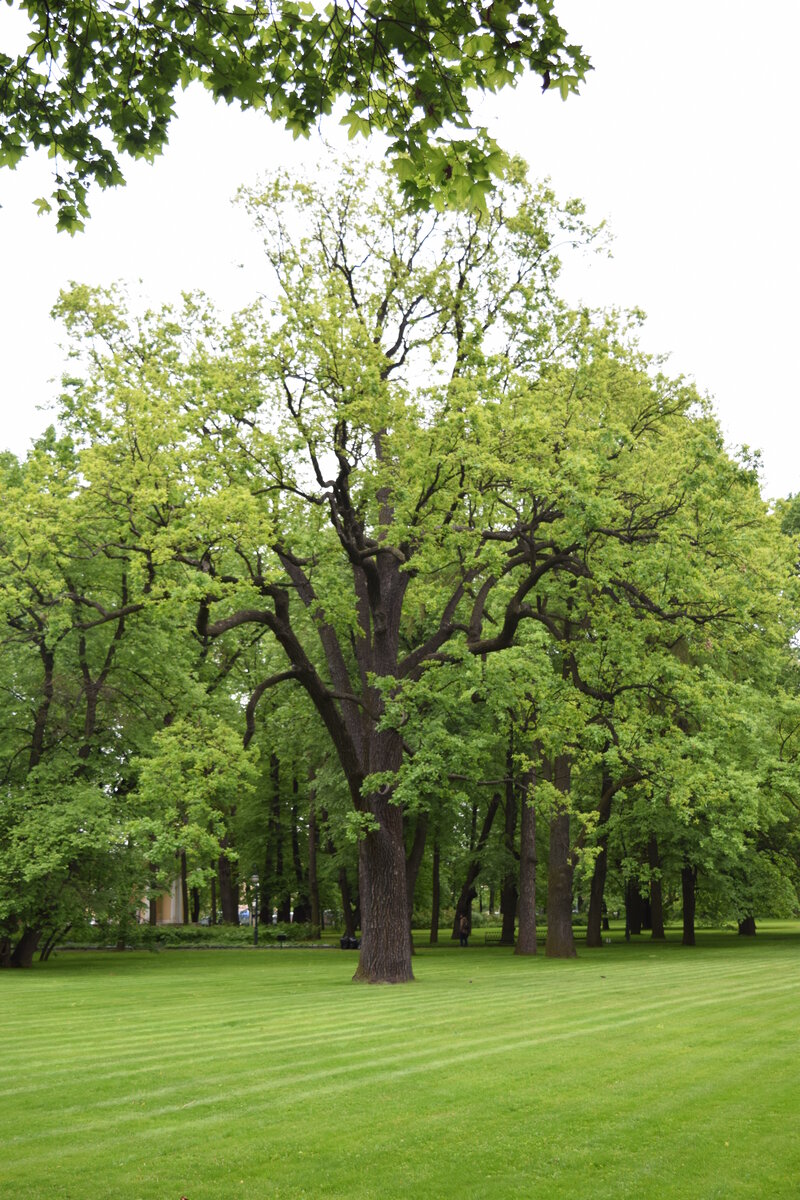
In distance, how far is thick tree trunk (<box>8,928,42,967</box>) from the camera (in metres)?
32.2

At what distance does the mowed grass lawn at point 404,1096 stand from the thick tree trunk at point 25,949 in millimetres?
12245

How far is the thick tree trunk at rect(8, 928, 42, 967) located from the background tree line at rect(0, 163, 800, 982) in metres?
0.19

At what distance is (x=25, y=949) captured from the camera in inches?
1286

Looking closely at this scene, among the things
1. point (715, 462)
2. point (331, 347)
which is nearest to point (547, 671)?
point (715, 462)

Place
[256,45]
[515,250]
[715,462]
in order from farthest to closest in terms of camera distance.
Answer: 1. [515,250]
2. [715,462]
3. [256,45]

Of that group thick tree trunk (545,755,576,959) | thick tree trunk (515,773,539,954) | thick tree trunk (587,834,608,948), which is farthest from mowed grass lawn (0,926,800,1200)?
thick tree trunk (587,834,608,948)

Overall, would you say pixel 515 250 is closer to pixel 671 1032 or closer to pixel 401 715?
pixel 401 715

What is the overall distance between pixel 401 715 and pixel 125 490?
678cm

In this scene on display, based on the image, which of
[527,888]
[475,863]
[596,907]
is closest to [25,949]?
[527,888]

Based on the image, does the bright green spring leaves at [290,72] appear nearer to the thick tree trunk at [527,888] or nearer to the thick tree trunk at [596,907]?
the thick tree trunk at [527,888]

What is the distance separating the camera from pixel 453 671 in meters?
22.8

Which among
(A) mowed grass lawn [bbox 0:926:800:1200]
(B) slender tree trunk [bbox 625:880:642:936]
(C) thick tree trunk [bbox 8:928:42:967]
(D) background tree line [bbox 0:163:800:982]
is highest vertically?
(D) background tree line [bbox 0:163:800:982]

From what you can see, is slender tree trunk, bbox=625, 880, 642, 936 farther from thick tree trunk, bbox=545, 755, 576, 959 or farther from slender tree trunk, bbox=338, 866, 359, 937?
thick tree trunk, bbox=545, 755, 576, 959

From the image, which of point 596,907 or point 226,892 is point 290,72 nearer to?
point 596,907
